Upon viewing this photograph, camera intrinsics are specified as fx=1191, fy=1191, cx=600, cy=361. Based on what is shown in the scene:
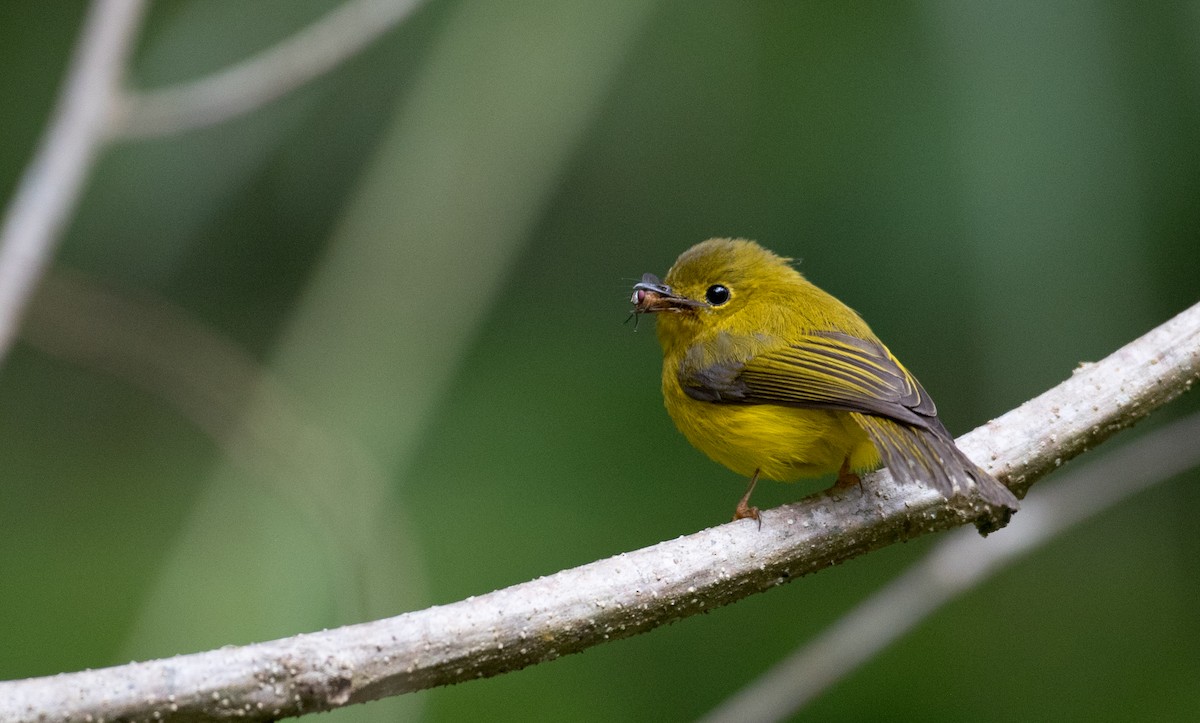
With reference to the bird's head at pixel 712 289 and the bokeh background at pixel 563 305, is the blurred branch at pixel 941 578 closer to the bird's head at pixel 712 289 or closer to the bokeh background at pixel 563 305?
the bokeh background at pixel 563 305

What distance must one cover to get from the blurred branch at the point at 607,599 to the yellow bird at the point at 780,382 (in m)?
0.12

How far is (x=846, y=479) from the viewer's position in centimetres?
287

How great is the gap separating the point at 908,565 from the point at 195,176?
9.52 feet

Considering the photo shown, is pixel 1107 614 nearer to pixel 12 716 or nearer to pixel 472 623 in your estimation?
pixel 472 623

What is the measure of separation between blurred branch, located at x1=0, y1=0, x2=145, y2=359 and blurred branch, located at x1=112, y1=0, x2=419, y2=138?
13 cm

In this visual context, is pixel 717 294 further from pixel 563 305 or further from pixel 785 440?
pixel 563 305

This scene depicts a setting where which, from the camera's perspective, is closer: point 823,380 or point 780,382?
point 823,380

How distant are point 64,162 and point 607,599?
5.81ft

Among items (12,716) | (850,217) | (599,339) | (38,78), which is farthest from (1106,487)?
(38,78)

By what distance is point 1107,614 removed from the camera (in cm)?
384

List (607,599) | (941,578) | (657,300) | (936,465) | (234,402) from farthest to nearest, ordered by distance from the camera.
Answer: (657,300), (234,402), (941,578), (936,465), (607,599)

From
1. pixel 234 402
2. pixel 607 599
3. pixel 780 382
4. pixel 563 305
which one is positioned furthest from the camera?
pixel 563 305

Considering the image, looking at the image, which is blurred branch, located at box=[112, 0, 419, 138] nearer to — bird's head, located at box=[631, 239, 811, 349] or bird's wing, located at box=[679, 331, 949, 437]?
bird's head, located at box=[631, 239, 811, 349]

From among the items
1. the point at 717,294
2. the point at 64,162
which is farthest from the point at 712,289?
the point at 64,162
